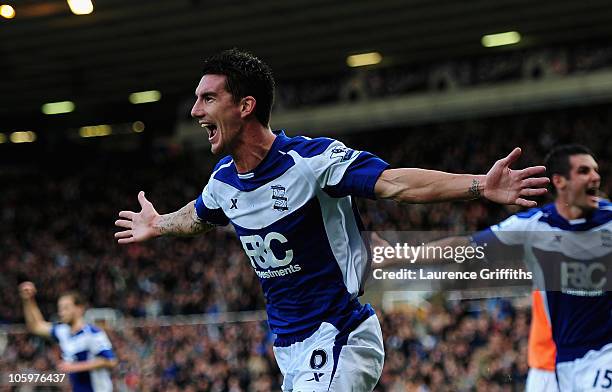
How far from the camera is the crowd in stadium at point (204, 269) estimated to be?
520 inches

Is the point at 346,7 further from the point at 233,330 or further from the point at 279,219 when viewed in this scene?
the point at 279,219

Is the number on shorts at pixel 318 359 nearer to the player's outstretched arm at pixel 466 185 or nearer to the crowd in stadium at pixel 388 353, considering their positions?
the player's outstretched arm at pixel 466 185

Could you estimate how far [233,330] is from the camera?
597 inches

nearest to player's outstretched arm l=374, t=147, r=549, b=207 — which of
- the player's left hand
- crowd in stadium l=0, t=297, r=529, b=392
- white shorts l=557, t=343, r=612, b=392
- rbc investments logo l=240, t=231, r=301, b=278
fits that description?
the player's left hand

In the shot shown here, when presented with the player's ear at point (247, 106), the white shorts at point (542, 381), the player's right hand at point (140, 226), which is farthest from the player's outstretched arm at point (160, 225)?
the white shorts at point (542, 381)

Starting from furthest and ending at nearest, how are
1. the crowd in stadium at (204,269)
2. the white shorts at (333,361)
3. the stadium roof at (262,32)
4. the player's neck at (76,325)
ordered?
the stadium roof at (262,32) < the crowd in stadium at (204,269) < the player's neck at (76,325) < the white shorts at (333,361)

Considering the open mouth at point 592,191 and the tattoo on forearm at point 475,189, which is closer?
the tattoo on forearm at point 475,189

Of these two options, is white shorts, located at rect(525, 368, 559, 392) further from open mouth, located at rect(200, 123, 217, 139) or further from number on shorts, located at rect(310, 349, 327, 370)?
open mouth, located at rect(200, 123, 217, 139)

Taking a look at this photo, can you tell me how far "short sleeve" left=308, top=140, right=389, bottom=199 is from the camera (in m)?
4.11

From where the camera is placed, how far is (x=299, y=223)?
4.36 metres

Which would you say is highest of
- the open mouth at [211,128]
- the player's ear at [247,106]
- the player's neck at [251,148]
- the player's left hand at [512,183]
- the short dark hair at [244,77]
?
the short dark hair at [244,77]

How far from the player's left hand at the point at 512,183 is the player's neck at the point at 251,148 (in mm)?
1188

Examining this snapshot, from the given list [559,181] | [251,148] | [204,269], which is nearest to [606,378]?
[559,181]

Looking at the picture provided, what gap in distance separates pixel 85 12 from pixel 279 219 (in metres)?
21.1
